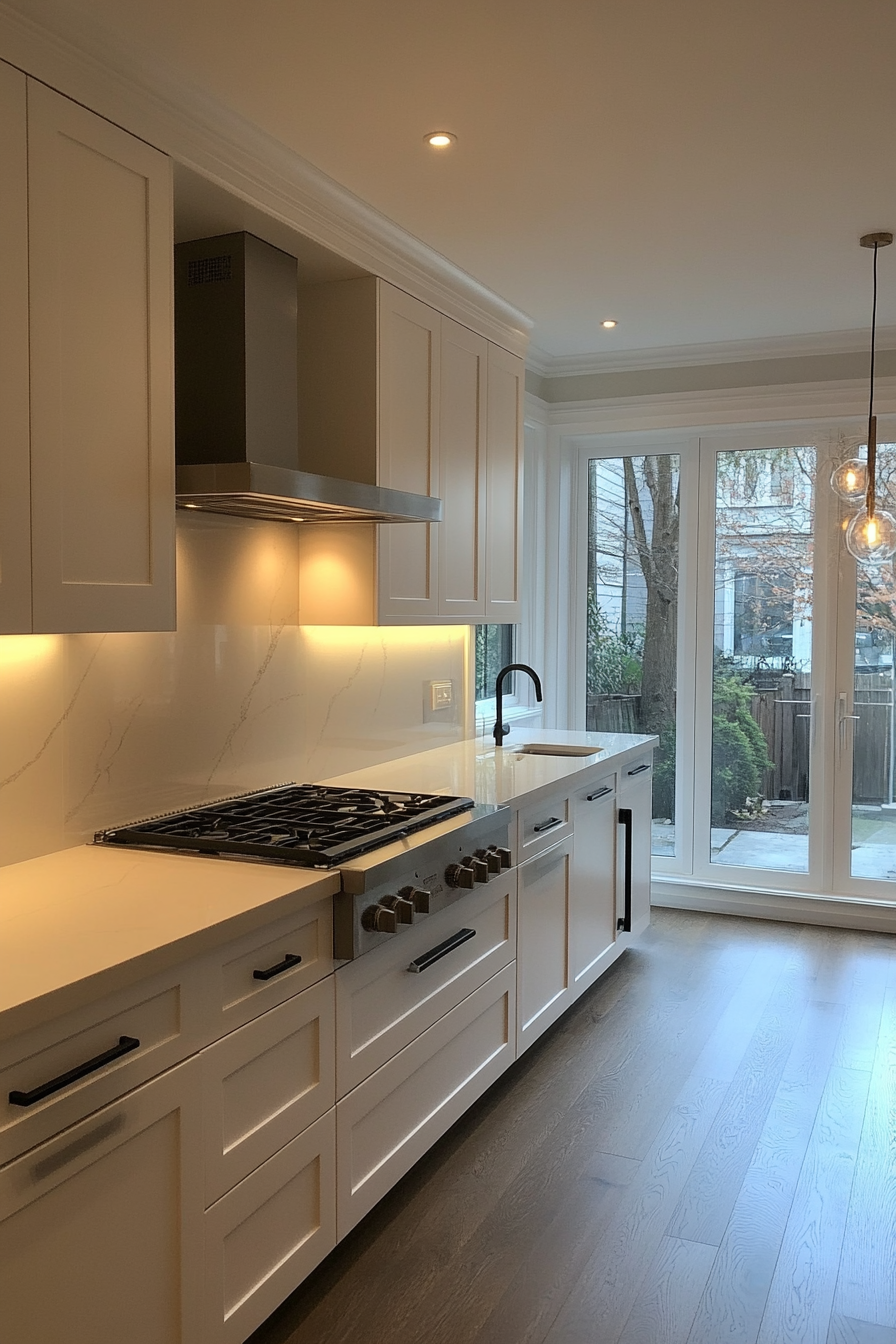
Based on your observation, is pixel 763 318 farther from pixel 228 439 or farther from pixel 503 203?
pixel 228 439

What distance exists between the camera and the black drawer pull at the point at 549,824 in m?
3.25

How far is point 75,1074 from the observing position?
4.96ft

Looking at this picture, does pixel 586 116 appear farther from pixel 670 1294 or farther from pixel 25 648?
pixel 670 1294

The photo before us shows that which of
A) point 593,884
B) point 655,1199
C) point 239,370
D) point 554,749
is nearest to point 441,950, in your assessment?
point 655,1199

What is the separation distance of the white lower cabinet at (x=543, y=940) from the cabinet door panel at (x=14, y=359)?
1.77 m

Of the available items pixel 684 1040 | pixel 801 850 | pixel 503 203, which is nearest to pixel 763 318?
pixel 503 203

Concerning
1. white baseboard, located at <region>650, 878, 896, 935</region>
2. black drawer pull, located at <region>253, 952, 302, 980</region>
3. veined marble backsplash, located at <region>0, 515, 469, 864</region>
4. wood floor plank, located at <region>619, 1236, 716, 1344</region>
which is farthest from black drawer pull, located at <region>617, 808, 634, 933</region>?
black drawer pull, located at <region>253, 952, 302, 980</region>

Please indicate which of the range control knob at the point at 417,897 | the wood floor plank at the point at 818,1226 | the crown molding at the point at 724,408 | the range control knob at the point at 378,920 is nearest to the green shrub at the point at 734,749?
the crown molding at the point at 724,408

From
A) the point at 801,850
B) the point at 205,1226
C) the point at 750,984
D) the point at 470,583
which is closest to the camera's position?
the point at 205,1226

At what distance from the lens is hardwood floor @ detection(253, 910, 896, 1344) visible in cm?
217

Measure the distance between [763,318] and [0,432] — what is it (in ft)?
11.2

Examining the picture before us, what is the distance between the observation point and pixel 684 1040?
11.8ft

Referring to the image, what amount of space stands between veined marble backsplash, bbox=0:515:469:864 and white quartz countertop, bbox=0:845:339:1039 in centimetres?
19

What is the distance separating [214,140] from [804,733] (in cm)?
370
